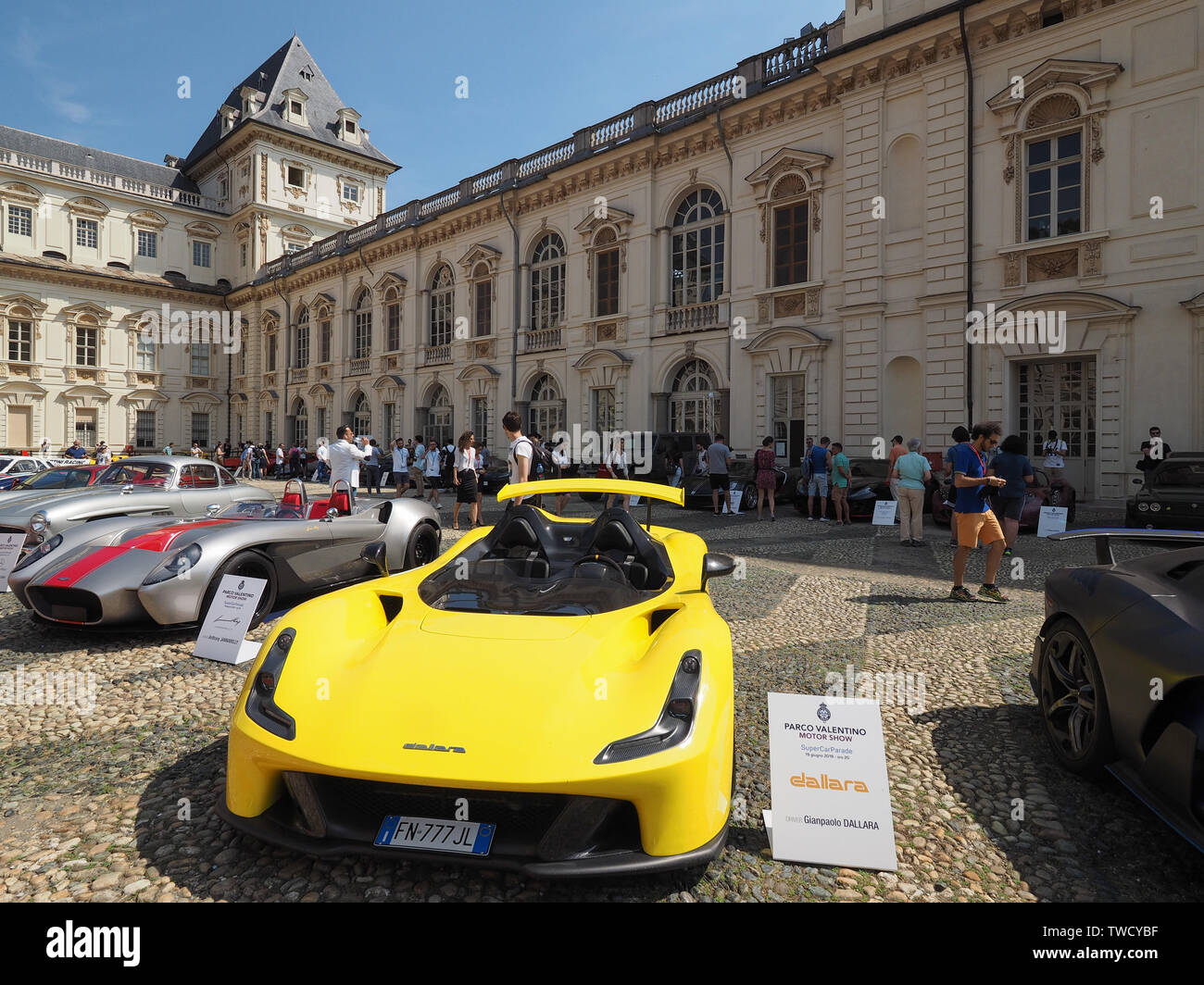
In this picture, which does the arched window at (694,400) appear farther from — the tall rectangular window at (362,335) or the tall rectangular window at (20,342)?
the tall rectangular window at (20,342)

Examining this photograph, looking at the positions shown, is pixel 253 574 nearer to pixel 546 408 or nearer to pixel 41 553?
pixel 41 553

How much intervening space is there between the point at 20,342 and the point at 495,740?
47.3m

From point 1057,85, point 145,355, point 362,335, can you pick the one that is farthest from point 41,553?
point 145,355

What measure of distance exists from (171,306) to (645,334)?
34.4 m

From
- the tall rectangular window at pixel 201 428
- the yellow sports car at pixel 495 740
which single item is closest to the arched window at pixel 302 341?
the tall rectangular window at pixel 201 428

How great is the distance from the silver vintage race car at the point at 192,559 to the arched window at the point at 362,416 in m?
27.3

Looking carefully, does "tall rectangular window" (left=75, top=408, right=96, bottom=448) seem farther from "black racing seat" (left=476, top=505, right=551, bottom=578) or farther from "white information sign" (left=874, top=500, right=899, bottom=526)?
"black racing seat" (left=476, top=505, right=551, bottom=578)

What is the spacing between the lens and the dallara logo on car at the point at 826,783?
8.38 feet

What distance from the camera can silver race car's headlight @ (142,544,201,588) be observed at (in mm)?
4902

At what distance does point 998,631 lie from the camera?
571cm

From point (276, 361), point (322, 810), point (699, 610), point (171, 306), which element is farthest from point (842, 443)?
point (171, 306)

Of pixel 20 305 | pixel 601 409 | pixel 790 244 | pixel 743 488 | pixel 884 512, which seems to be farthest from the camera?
pixel 20 305

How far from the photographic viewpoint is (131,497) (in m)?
7.63
